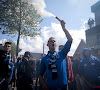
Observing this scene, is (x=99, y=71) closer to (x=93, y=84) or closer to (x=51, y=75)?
(x=93, y=84)

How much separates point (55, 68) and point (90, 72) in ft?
7.64

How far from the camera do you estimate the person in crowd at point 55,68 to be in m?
2.67

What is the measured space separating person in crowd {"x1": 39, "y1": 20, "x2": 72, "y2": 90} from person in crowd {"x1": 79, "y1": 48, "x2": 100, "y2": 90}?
6.76 ft

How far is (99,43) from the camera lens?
78.7ft

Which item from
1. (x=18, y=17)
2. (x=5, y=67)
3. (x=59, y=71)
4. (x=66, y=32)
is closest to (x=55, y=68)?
(x=59, y=71)

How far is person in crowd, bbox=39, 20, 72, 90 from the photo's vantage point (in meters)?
2.67

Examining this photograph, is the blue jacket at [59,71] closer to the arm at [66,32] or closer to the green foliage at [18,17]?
the arm at [66,32]

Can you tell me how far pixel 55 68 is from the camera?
2.74 metres

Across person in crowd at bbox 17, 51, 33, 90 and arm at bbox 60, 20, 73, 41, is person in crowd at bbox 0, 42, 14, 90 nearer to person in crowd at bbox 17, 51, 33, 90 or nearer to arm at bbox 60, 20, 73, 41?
person in crowd at bbox 17, 51, 33, 90

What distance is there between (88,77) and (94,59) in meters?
0.69

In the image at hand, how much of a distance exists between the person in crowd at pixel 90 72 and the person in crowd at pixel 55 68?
2.06m

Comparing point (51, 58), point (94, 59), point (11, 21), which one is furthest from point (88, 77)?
point (11, 21)

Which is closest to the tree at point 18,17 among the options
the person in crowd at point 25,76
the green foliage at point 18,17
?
the green foliage at point 18,17

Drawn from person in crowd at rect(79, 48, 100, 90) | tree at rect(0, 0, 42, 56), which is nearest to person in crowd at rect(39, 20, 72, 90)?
person in crowd at rect(79, 48, 100, 90)
